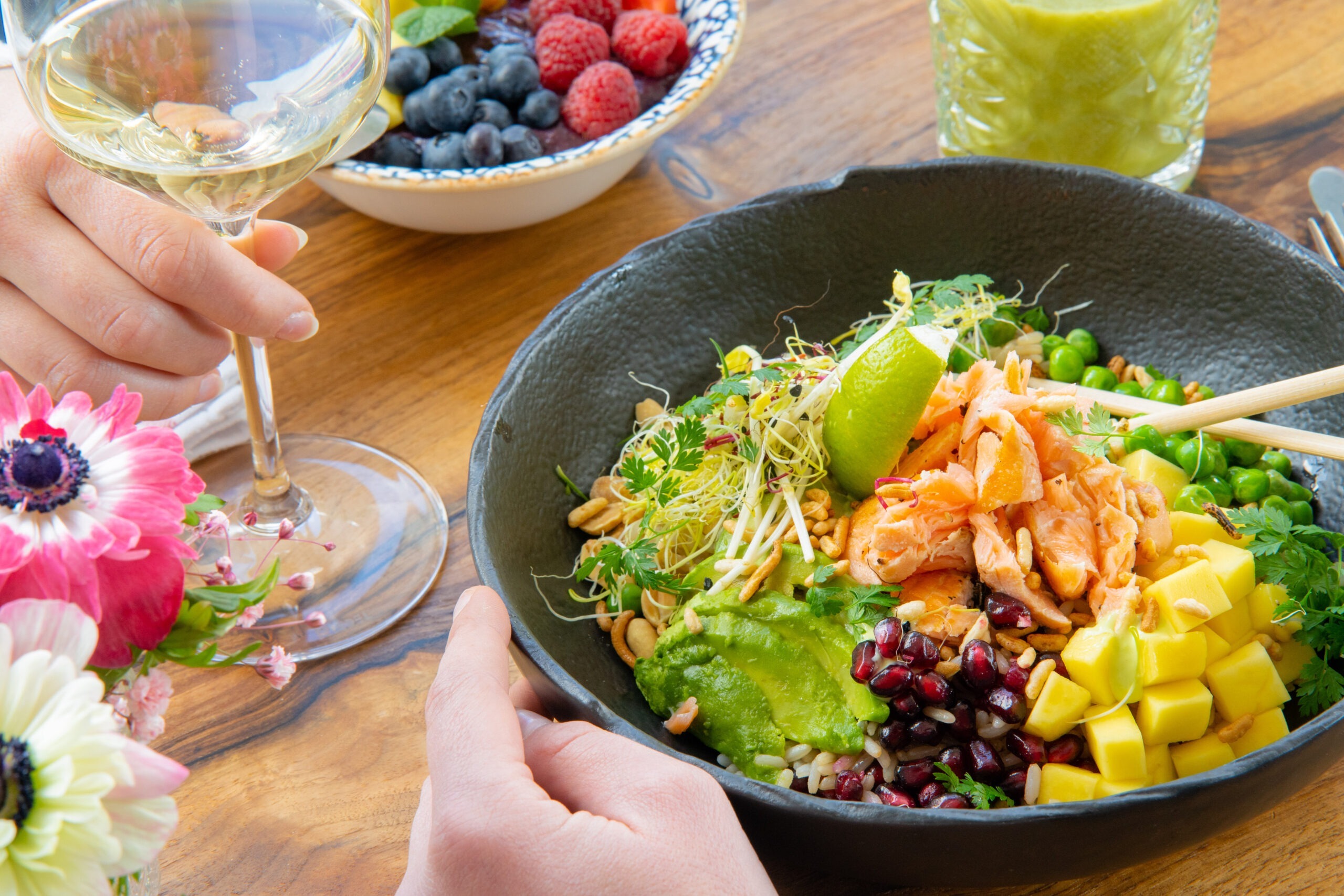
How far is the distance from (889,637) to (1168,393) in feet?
2.22

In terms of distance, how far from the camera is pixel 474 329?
75.9 inches

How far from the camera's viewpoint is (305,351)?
1.89 m

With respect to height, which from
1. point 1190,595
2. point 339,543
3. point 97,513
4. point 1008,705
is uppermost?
point 97,513

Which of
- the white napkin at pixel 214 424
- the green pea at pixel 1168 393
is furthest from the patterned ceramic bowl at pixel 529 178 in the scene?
the green pea at pixel 1168 393

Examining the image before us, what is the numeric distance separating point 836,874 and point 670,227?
1.31m

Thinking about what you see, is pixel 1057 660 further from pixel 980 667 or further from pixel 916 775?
pixel 916 775

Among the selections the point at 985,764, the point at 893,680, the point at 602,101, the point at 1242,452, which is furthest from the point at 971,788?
the point at 602,101

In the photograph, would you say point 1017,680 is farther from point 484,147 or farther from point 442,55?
point 442,55

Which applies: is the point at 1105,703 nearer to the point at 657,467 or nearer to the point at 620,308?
the point at 657,467

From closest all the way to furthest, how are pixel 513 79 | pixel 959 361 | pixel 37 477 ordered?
pixel 37 477
pixel 959 361
pixel 513 79

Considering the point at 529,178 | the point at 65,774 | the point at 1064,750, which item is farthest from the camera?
the point at 529,178

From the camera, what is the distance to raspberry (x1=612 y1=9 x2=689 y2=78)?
205cm

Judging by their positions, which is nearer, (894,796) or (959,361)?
(894,796)

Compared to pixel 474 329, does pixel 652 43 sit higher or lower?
higher
